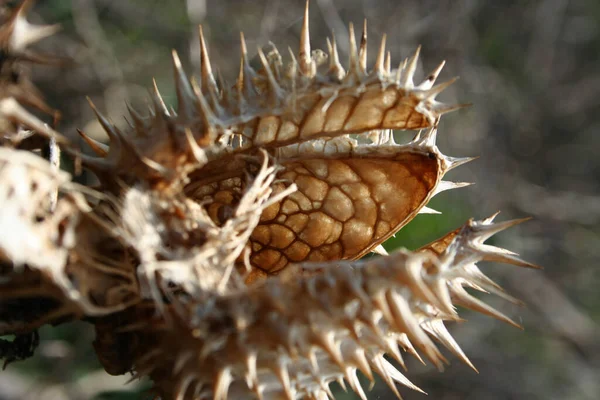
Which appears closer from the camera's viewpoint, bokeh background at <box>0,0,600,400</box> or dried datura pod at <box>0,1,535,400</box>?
dried datura pod at <box>0,1,535,400</box>

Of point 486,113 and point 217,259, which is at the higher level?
point 486,113

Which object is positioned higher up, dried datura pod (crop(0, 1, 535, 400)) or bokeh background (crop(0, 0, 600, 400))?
bokeh background (crop(0, 0, 600, 400))

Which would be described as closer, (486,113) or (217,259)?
(217,259)

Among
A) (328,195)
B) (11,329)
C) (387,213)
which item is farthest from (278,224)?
(11,329)
